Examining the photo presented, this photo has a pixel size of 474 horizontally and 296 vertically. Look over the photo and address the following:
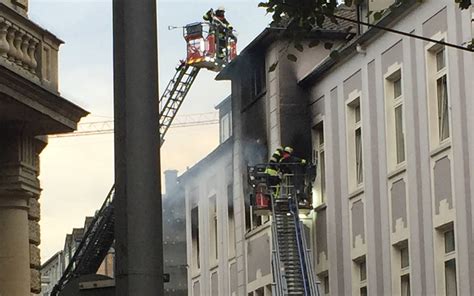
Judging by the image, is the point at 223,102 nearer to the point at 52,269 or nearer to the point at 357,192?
the point at 357,192

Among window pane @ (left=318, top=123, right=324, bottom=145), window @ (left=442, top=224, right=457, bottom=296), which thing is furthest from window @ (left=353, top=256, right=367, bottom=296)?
window @ (left=442, top=224, right=457, bottom=296)

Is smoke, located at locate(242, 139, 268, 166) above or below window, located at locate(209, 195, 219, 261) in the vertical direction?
above

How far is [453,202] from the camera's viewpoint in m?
30.2

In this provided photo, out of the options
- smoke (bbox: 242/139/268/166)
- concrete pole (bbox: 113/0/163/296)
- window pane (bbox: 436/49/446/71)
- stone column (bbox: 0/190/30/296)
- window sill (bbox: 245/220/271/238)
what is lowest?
concrete pole (bbox: 113/0/163/296)

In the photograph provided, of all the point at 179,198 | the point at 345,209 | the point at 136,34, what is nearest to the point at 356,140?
the point at 345,209

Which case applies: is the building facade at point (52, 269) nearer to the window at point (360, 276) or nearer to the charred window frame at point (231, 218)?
the charred window frame at point (231, 218)

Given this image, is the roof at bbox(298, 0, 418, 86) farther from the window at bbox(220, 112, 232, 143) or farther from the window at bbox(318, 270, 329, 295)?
the window at bbox(220, 112, 232, 143)

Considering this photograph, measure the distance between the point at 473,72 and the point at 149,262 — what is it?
22250mm

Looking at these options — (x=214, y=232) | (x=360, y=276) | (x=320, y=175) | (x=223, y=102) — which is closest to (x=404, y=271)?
(x=360, y=276)

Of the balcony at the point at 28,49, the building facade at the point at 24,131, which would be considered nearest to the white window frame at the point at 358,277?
the building facade at the point at 24,131

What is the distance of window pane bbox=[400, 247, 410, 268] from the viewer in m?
32.8

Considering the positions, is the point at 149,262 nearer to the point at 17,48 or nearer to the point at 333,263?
the point at 17,48

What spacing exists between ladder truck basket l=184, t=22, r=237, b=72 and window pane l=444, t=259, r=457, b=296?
980 inches

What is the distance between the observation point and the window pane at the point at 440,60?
31.1 metres
